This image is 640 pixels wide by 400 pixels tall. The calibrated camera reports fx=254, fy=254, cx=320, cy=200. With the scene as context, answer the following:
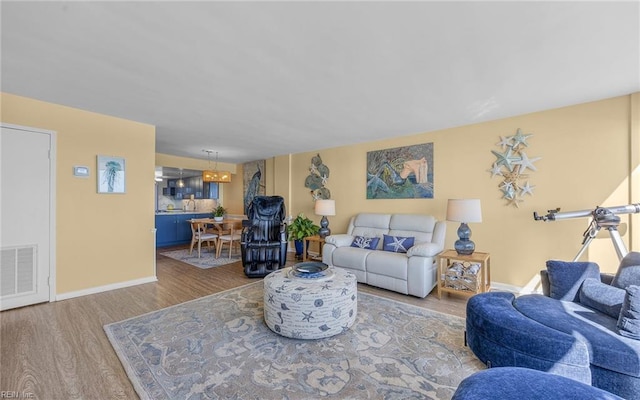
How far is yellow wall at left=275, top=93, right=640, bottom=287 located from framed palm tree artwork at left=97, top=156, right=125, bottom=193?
4239mm

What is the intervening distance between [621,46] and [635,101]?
4.32 feet

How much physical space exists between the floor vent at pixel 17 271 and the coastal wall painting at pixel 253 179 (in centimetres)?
424

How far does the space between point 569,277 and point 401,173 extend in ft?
8.31

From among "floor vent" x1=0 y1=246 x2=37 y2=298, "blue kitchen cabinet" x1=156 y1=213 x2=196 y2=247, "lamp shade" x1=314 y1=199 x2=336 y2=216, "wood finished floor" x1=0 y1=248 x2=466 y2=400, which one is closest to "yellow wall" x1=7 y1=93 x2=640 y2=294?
"floor vent" x1=0 y1=246 x2=37 y2=298

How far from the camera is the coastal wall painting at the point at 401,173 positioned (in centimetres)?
404

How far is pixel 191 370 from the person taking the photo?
1.80 m

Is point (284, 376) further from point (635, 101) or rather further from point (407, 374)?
point (635, 101)

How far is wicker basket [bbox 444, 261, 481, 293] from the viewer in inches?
118

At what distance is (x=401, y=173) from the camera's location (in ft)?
14.1

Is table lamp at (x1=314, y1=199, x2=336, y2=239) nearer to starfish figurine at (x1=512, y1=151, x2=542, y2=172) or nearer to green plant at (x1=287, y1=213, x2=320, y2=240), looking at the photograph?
green plant at (x1=287, y1=213, x2=320, y2=240)

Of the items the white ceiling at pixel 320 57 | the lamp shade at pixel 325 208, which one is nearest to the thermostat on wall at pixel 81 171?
the white ceiling at pixel 320 57

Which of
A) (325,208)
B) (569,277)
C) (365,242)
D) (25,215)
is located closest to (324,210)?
(325,208)

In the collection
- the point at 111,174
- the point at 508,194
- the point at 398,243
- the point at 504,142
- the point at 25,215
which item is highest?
the point at 504,142

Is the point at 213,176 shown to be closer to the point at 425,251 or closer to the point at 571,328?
the point at 425,251
